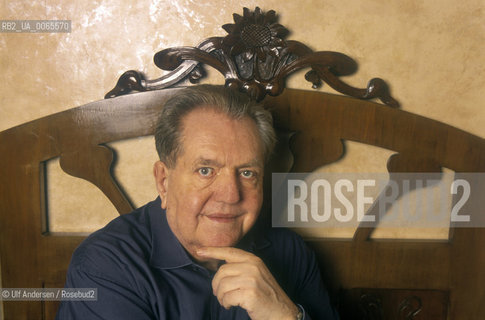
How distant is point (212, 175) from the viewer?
3.13 ft

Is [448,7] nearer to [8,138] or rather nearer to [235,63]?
[235,63]

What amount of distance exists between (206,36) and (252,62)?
149 millimetres

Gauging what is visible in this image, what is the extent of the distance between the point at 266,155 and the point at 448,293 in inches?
29.3

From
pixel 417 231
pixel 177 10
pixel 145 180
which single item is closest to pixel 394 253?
pixel 417 231

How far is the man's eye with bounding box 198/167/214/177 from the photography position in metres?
0.95

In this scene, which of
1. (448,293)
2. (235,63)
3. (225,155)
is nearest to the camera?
(225,155)

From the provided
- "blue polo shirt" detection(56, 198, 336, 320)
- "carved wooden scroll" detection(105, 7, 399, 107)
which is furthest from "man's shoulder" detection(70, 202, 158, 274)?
"carved wooden scroll" detection(105, 7, 399, 107)

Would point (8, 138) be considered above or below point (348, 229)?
above

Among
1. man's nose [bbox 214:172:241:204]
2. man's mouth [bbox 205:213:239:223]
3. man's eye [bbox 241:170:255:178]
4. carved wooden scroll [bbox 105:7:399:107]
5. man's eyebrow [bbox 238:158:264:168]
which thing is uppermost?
carved wooden scroll [bbox 105:7:399:107]

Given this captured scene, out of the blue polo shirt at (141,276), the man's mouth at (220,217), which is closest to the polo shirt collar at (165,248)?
the blue polo shirt at (141,276)

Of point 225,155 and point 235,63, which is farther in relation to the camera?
point 235,63

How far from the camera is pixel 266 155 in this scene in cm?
100

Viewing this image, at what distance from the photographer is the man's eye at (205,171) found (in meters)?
0.95

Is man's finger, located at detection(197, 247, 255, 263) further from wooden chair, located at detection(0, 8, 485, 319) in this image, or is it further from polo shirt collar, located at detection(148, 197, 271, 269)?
wooden chair, located at detection(0, 8, 485, 319)
